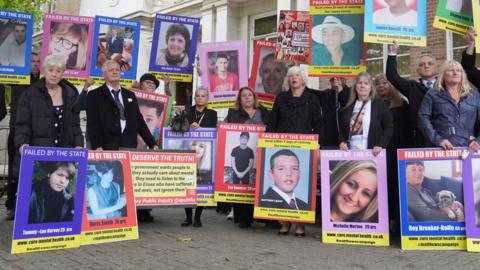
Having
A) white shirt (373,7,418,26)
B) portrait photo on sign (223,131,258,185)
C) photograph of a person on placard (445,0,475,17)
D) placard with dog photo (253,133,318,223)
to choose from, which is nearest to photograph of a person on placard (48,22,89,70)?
portrait photo on sign (223,131,258,185)

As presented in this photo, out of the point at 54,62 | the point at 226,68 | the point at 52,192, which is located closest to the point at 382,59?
the point at 226,68

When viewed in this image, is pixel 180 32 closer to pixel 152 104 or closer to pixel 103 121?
pixel 152 104

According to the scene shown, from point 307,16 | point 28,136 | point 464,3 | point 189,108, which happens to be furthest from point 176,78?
point 464,3

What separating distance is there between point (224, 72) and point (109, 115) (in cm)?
210

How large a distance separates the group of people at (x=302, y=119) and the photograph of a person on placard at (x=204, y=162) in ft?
1.04

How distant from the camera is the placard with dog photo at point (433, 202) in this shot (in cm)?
489

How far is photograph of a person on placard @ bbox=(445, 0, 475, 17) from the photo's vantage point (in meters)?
5.68

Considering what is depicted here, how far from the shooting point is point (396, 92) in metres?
5.92

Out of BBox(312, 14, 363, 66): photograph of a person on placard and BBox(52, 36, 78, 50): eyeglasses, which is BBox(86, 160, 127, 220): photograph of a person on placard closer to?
BBox(52, 36, 78, 50): eyeglasses

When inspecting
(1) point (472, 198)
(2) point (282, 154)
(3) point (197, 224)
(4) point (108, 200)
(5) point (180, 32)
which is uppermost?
(5) point (180, 32)

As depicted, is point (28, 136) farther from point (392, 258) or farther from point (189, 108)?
point (392, 258)

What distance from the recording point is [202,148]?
6336mm

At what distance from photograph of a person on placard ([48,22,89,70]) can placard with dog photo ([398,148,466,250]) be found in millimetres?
4773

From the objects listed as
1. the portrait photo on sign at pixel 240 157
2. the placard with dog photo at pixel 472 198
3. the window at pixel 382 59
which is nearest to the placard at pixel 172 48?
the portrait photo on sign at pixel 240 157
